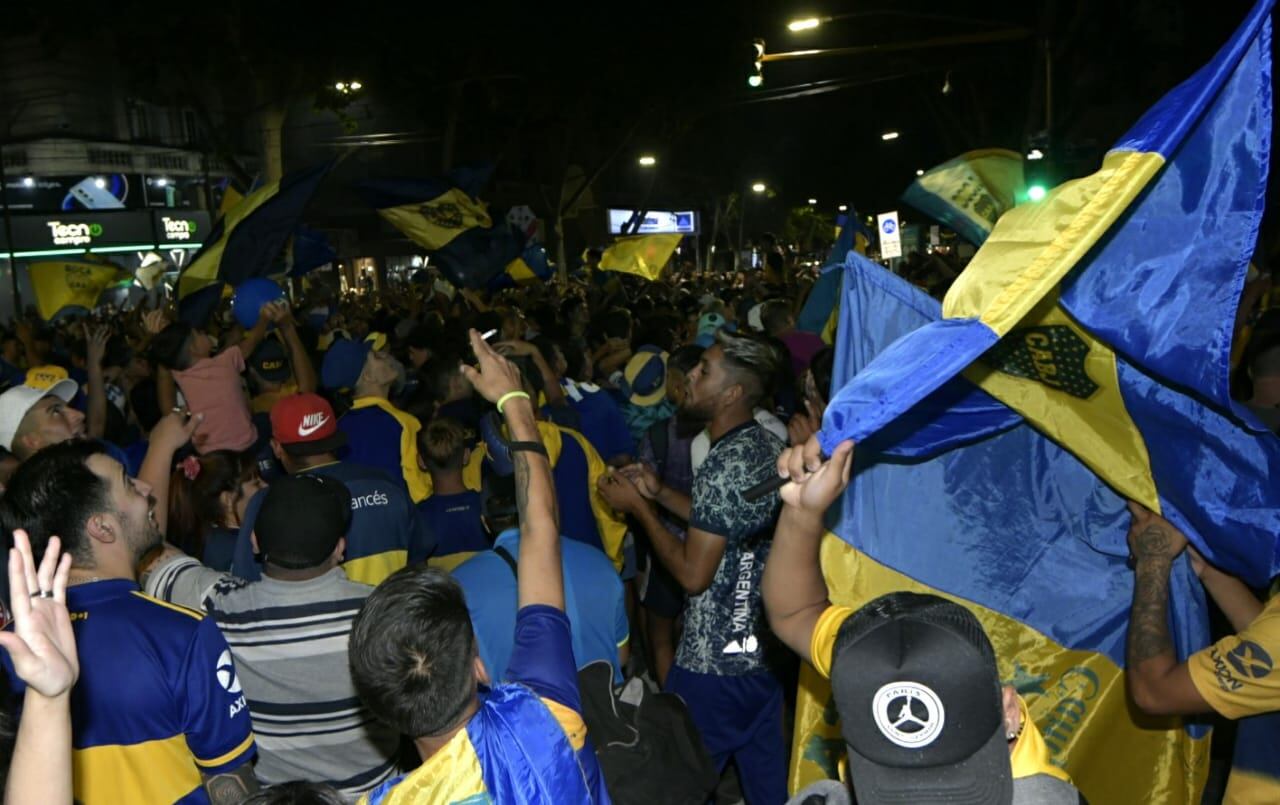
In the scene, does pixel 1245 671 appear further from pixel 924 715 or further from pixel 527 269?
pixel 527 269

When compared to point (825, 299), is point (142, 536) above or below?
below

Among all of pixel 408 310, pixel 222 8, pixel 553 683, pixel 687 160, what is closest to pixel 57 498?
pixel 553 683

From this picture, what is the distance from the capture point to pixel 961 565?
144 inches

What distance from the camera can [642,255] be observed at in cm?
1630

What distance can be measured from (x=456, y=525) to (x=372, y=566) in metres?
0.73

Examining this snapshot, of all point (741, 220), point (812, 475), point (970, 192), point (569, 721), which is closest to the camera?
point (569, 721)

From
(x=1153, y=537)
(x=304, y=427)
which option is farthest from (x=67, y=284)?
(x=1153, y=537)

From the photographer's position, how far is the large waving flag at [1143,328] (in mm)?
2520

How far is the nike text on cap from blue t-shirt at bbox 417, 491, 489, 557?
1.96ft

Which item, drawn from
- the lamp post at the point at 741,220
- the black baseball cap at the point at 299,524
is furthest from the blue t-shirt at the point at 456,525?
the lamp post at the point at 741,220

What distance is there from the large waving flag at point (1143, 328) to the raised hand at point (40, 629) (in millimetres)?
1691

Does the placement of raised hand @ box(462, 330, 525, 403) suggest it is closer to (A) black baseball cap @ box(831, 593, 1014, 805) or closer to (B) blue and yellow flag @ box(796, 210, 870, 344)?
A: (A) black baseball cap @ box(831, 593, 1014, 805)

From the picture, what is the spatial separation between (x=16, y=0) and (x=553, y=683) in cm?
2146

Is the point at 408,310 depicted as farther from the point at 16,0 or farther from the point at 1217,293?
the point at 1217,293
